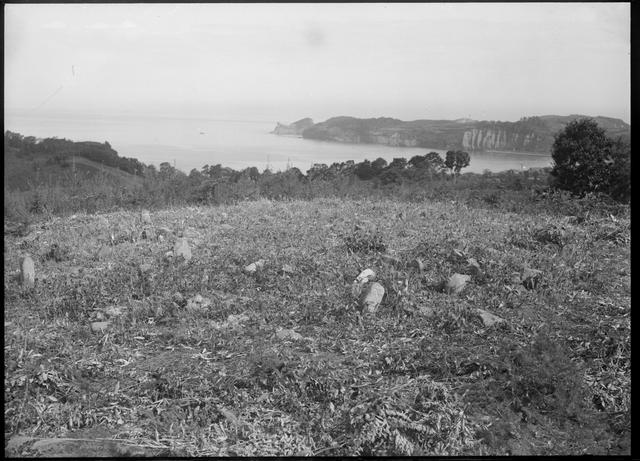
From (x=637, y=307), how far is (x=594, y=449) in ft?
2.72

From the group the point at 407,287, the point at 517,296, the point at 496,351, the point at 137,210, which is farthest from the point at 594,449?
the point at 137,210

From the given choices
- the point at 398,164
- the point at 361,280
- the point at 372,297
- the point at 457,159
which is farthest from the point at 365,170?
the point at 372,297

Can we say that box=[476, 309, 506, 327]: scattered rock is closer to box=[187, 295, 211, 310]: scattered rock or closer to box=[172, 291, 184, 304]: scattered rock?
box=[187, 295, 211, 310]: scattered rock

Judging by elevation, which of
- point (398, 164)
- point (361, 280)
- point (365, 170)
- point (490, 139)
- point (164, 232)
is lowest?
point (361, 280)

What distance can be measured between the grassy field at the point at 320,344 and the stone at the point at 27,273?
8 centimetres

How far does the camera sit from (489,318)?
3.48 m

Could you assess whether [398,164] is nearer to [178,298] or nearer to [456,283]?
[456,283]

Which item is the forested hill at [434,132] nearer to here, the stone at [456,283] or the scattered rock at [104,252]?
the stone at [456,283]

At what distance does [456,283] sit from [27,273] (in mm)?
2962

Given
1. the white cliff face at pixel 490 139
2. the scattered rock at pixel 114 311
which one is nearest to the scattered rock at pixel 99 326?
the scattered rock at pixel 114 311

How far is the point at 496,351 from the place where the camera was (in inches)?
124

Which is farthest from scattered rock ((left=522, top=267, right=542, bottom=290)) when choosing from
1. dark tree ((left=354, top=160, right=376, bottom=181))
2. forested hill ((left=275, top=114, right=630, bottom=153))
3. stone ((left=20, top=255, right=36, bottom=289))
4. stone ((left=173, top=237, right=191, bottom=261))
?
dark tree ((left=354, top=160, right=376, bottom=181))

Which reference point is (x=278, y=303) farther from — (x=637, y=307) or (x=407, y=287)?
(x=637, y=307)

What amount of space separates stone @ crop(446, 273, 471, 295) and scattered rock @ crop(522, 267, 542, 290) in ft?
1.35
